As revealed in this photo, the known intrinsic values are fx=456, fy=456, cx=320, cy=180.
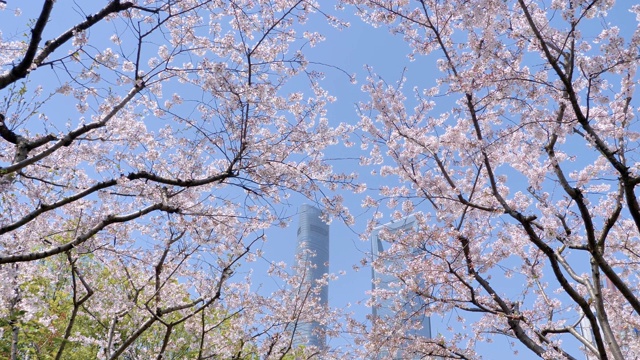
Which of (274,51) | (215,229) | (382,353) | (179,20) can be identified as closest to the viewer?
(179,20)

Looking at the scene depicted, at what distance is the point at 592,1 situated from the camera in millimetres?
5113

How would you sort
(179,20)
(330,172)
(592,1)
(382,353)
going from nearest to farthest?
(592,1), (179,20), (330,172), (382,353)

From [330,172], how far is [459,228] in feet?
8.97

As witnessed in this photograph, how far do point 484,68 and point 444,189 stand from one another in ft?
8.24

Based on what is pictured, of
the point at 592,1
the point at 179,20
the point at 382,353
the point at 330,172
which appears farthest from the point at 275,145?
the point at 382,353

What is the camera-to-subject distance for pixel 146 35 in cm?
541

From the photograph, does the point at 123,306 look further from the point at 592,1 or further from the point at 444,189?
the point at 592,1

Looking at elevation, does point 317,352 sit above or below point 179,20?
below

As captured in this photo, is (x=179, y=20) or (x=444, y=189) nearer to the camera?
(x=179, y=20)

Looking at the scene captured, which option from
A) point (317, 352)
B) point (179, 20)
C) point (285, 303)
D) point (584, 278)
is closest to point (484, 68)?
Result: point (584, 278)

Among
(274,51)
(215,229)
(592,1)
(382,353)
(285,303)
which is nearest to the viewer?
(592,1)

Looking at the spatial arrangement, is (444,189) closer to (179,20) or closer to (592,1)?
(592,1)

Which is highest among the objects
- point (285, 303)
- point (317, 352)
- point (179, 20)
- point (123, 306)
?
point (179, 20)

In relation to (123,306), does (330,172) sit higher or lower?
higher
